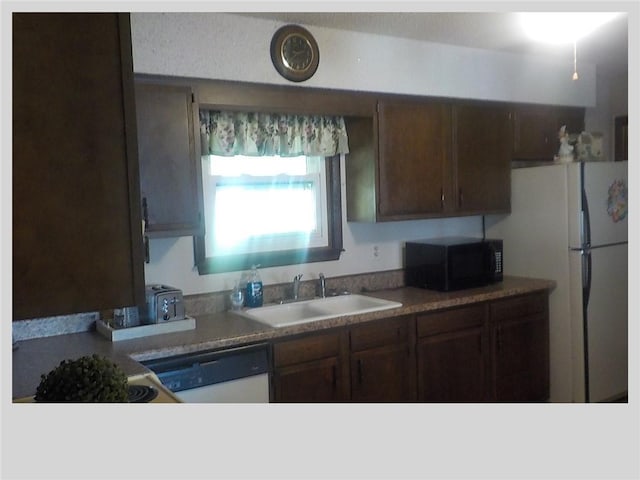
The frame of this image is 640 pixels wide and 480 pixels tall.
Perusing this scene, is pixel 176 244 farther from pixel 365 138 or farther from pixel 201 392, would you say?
pixel 365 138

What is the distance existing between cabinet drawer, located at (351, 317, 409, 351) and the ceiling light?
159 cm

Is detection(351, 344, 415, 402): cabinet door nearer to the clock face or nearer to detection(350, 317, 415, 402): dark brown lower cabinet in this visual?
detection(350, 317, 415, 402): dark brown lower cabinet

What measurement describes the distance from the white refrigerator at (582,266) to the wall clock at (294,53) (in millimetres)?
1670

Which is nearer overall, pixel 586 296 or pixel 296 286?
pixel 296 286

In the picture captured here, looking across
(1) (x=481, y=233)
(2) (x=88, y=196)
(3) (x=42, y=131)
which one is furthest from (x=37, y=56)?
(1) (x=481, y=233)

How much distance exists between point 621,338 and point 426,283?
1.36 m

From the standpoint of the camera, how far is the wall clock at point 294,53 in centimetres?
289

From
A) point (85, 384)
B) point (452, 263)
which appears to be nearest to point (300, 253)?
point (452, 263)

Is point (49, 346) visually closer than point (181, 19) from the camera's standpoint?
Yes

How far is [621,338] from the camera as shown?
146 inches

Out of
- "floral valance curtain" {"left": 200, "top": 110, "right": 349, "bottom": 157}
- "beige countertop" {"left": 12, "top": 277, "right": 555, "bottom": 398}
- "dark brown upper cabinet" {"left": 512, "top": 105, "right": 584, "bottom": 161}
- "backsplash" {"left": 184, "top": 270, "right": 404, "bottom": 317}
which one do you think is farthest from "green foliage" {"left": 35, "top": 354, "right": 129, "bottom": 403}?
"dark brown upper cabinet" {"left": 512, "top": 105, "right": 584, "bottom": 161}

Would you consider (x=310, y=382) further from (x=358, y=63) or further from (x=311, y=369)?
(x=358, y=63)

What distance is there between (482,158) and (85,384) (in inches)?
117

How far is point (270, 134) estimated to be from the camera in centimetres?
313
